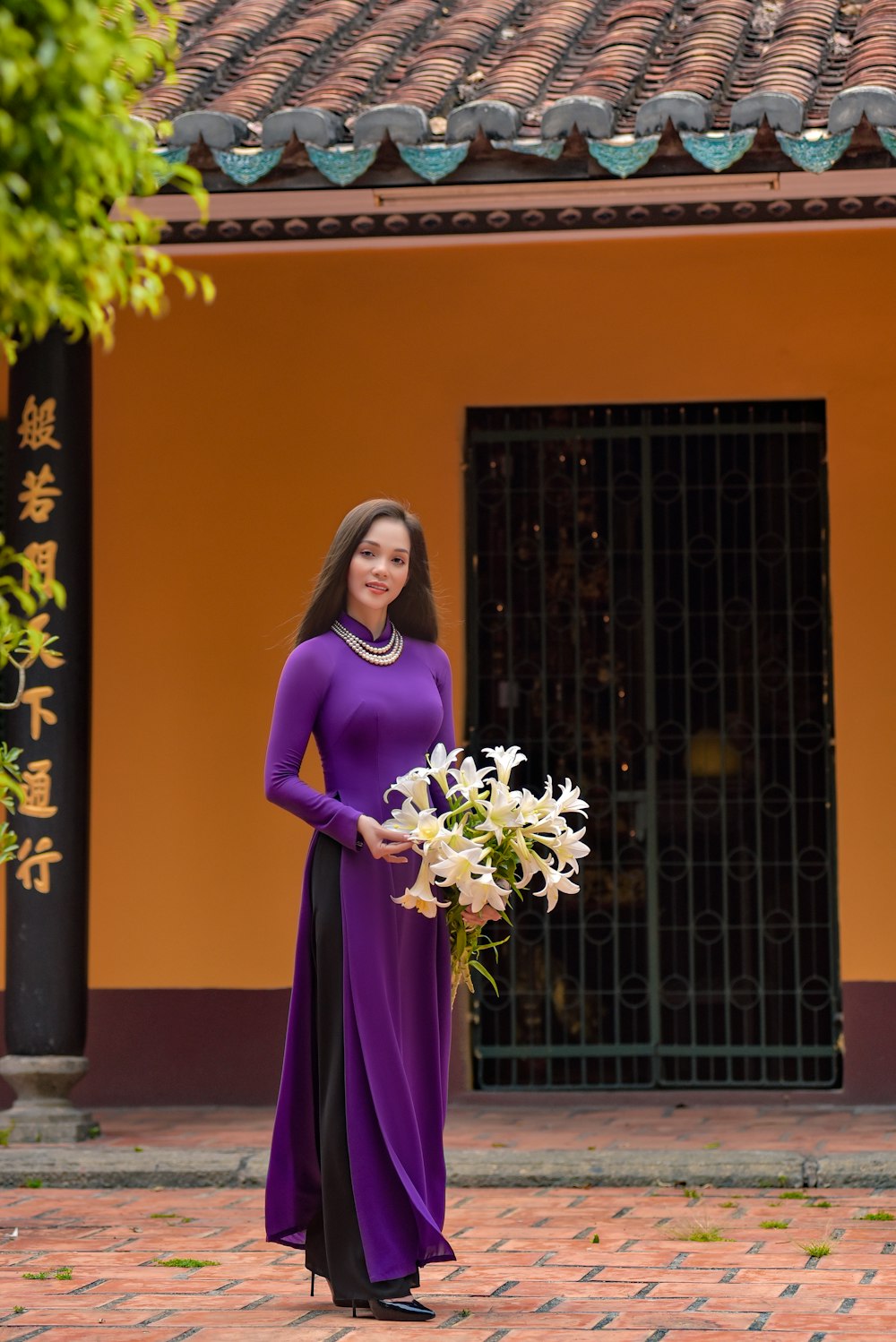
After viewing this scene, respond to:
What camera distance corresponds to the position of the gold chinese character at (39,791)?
723cm

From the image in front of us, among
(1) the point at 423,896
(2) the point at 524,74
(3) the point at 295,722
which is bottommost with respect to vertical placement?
(1) the point at 423,896

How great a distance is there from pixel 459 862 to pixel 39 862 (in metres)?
3.18

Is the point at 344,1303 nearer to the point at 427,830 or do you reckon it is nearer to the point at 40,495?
the point at 427,830

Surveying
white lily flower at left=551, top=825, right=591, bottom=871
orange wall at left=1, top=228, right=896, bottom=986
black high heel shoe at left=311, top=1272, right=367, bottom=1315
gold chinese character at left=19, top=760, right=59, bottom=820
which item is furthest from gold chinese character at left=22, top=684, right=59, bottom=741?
white lily flower at left=551, top=825, right=591, bottom=871

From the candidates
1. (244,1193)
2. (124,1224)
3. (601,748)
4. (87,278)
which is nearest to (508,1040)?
(601,748)

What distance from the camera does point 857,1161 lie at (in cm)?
652

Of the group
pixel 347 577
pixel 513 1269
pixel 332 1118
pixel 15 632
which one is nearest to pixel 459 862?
pixel 332 1118

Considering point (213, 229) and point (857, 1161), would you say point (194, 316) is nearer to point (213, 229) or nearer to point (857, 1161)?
point (213, 229)

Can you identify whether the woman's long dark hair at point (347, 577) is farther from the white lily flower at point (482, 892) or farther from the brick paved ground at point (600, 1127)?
the brick paved ground at point (600, 1127)

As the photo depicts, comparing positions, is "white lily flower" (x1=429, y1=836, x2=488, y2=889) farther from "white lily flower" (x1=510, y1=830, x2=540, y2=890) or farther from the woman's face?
the woman's face

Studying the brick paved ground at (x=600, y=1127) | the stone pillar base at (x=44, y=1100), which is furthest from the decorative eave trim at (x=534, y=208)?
the brick paved ground at (x=600, y=1127)

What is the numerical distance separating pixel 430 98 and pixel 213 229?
50.7 inches

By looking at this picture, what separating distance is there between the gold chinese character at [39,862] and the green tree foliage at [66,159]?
4.69 meters

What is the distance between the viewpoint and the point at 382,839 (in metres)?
4.56
